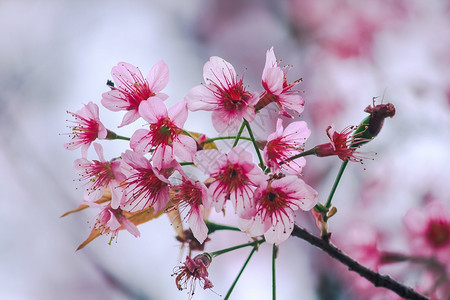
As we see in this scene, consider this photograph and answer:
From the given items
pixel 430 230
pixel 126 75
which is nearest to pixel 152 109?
pixel 126 75

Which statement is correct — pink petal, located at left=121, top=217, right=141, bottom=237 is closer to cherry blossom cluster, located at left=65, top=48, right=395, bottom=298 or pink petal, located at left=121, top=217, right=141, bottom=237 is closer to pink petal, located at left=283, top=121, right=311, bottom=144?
cherry blossom cluster, located at left=65, top=48, right=395, bottom=298

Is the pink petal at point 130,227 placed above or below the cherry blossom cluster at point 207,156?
below

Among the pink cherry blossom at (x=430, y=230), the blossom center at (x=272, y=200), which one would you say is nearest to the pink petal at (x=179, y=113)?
the blossom center at (x=272, y=200)

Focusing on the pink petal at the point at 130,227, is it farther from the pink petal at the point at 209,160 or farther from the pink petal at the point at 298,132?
the pink petal at the point at 298,132

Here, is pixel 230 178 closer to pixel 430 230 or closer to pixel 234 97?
pixel 234 97

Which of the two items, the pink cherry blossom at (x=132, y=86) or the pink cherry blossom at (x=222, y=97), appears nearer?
the pink cherry blossom at (x=222, y=97)

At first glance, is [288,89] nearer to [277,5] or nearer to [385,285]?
[385,285]

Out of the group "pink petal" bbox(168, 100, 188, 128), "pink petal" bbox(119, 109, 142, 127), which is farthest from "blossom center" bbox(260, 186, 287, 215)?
"pink petal" bbox(119, 109, 142, 127)
